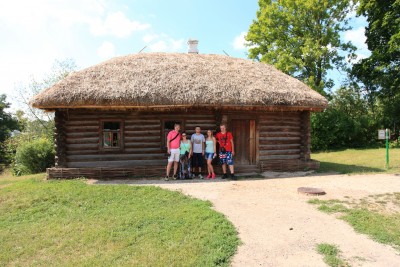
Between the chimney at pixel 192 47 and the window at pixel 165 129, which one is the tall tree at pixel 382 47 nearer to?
the chimney at pixel 192 47

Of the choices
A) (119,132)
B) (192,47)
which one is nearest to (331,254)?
(119,132)

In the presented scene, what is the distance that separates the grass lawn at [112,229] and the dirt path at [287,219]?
1.36ft

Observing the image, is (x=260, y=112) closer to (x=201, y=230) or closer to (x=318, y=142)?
(x=201, y=230)

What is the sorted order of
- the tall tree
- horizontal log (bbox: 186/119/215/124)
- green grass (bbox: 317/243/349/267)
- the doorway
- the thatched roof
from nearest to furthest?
green grass (bbox: 317/243/349/267)
the thatched roof
horizontal log (bbox: 186/119/215/124)
the doorway
the tall tree

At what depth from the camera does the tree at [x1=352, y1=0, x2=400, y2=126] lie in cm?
1998

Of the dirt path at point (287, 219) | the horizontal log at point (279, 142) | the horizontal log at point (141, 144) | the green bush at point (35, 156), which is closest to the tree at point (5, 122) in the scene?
the green bush at point (35, 156)

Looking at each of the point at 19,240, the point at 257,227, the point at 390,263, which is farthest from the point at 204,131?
the point at 390,263

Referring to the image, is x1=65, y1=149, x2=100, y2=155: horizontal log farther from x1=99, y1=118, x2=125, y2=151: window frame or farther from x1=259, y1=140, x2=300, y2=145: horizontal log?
x1=259, y1=140, x2=300, y2=145: horizontal log

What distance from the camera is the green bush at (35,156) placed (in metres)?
14.7

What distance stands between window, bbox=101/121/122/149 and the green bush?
5059 millimetres

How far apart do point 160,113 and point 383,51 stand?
55.9 feet

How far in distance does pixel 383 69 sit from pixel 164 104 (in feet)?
57.2

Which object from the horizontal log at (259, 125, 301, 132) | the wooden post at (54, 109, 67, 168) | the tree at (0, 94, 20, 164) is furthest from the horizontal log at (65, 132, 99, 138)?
the tree at (0, 94, 20, 164)

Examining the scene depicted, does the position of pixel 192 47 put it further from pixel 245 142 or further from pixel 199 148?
pixel 199 148
